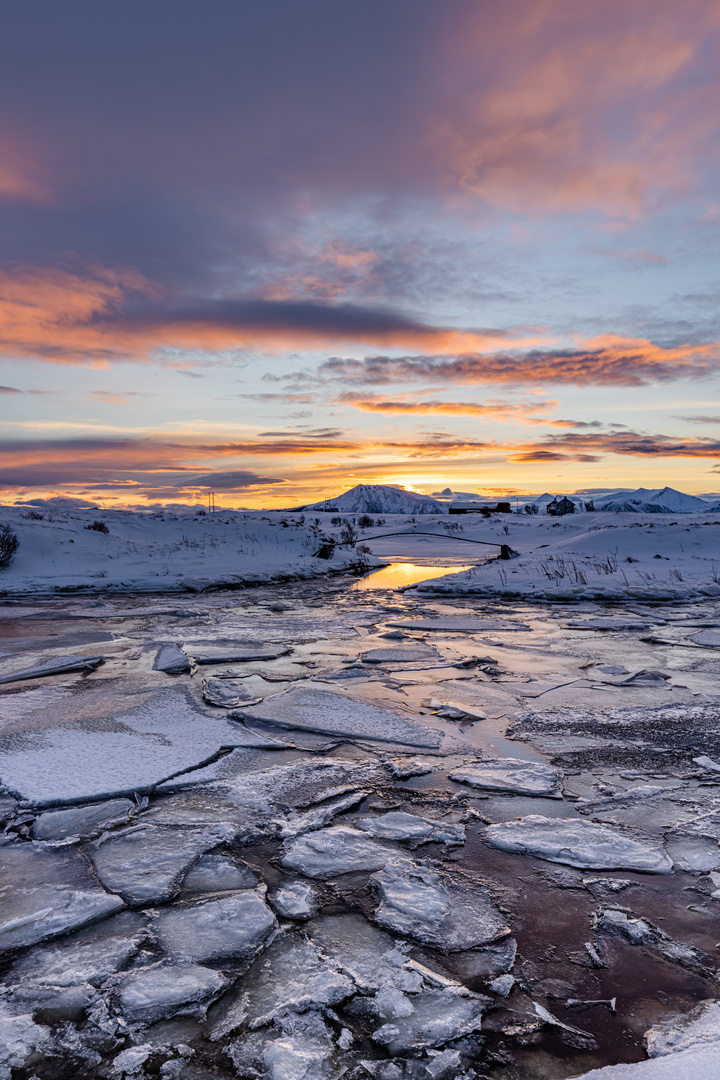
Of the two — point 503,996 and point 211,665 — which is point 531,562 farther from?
point 503,996

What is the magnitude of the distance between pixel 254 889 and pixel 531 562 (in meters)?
16.1

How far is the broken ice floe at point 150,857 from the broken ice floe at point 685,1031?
2068 millimetres

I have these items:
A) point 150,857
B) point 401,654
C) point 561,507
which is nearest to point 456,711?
point 401,654

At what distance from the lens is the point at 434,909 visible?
Answer: 2.74 meters

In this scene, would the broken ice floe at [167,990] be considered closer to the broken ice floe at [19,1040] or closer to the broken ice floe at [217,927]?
the broken ice floe at [217,927]

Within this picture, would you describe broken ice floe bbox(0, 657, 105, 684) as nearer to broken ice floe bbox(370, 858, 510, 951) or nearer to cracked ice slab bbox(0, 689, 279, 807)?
cracked ice slab bbox(0, 689, 279, 807)

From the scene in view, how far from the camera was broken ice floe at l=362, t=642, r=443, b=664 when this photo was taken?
7523 mm

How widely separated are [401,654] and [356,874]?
486 cm

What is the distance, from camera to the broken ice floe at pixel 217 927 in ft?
8.11

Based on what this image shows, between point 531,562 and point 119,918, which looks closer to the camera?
point 119,918

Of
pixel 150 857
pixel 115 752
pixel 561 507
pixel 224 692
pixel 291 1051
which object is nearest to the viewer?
pixel 291 1051

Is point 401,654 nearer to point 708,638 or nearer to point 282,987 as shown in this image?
A: point 708,638

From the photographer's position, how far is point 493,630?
31.6 feet

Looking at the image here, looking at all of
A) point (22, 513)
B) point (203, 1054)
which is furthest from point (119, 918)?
point (22, 513)
